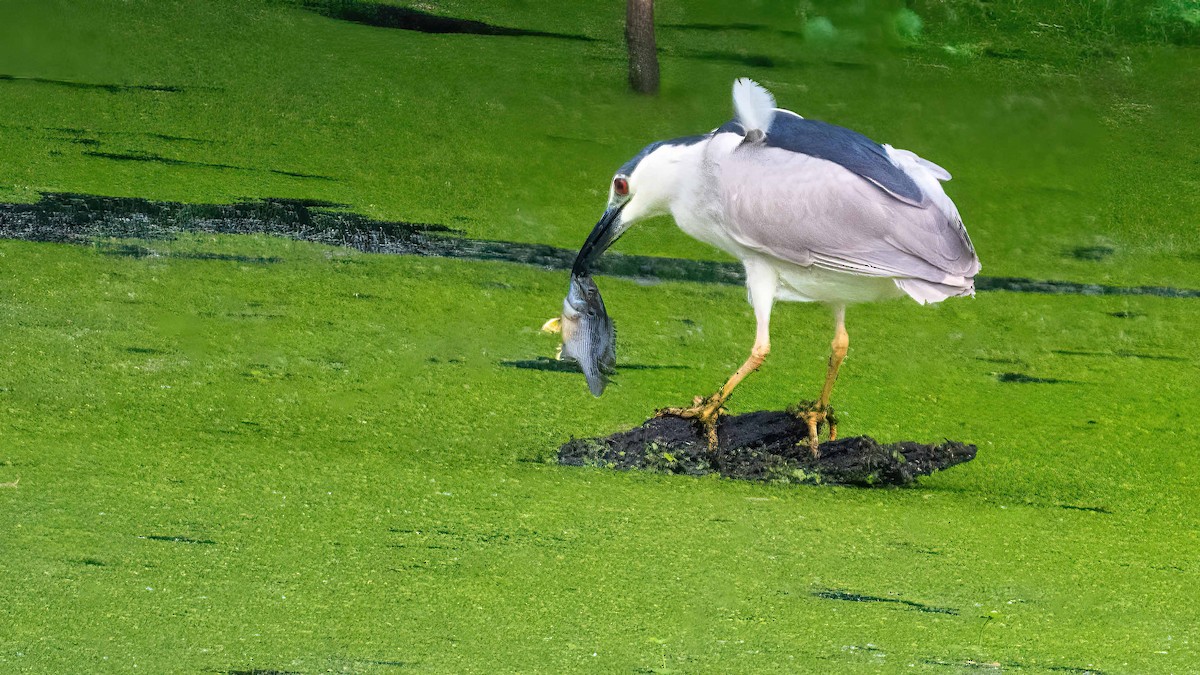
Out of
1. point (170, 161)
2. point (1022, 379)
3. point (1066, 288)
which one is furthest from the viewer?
point (170, 161)

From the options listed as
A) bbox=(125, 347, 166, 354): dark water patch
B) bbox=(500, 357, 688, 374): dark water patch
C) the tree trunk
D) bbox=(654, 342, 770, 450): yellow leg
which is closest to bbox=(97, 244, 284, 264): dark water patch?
bbox=(125, 347, 166, 354): dark water patch

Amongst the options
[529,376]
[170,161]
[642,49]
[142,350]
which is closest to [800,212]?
[529,376]

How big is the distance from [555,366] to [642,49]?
8.11 feet

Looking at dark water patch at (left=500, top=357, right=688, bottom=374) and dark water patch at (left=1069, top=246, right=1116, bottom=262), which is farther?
dark water patch at (left=1069, top=246, right=1116, bottom=262)

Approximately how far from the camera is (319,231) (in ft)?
14.3

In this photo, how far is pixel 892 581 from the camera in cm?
253

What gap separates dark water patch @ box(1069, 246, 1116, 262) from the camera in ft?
16.0

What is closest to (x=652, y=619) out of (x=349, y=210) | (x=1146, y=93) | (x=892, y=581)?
(x=892, y=581)

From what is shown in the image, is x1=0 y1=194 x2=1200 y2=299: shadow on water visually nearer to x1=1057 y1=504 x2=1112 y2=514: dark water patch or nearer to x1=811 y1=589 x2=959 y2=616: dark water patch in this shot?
x1=1057 y1=504 x2=1112 y2=514: dark water patch

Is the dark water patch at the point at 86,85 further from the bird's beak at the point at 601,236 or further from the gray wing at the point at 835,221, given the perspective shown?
the gray wing at the point at 835,221

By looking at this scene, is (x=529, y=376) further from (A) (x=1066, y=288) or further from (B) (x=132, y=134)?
(B) (x=132, y=134)

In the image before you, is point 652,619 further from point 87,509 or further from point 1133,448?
point 1133,448

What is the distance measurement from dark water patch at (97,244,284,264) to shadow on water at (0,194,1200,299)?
81 millimetres

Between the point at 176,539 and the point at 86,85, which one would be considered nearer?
the point at 176,539
